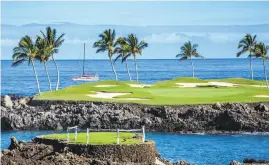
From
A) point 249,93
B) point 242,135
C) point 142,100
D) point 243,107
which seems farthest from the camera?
point 249,93

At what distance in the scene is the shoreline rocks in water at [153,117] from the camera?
209 ft

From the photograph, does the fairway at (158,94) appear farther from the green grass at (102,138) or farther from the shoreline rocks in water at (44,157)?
the shoreline rocks in water at (44,157)

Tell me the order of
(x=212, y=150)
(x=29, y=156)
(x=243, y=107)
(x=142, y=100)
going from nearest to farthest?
1. (x=29, y=156)
2. (x=212, y=150)
3. (x=243, y=107)
4. (x=142, y=100)

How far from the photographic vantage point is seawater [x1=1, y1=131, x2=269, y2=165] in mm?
49750

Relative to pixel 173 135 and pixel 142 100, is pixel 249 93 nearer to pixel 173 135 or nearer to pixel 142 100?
pixel 142 100

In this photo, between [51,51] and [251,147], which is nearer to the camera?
[251,147]

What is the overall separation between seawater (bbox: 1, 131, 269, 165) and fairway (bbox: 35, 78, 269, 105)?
9.21 m

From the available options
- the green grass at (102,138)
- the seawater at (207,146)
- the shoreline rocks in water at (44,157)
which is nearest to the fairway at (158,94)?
the seawater at (207,146)

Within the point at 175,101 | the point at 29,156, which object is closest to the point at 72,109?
the point at 175,101

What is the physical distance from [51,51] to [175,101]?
24.2m

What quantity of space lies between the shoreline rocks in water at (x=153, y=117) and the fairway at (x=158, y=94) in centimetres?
233

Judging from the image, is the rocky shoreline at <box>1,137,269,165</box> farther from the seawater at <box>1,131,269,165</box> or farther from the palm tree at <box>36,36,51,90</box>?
the palm tree at <box>36,36,51,90</box>

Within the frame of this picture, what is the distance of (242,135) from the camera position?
61375mm

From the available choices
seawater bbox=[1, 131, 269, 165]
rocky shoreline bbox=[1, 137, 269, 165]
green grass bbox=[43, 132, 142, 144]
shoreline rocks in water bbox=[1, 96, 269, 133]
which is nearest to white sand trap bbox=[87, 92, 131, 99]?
shoreline rocks in water bbox=[1, 96, 269, 133]
